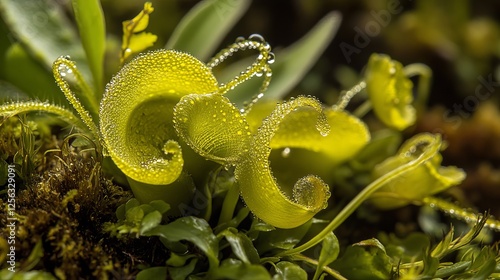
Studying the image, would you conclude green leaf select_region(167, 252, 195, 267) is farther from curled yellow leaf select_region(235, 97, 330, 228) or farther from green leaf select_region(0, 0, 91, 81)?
green leaf select_region(0, 0, 91, 81)

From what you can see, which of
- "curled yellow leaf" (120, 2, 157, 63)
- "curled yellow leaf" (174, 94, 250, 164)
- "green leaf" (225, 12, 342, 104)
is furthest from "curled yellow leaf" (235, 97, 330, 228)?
"green leaf" (225, 12, 342, 104)

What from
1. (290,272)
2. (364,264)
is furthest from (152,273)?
(364,264)

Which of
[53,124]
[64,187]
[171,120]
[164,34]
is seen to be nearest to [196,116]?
[171,120]

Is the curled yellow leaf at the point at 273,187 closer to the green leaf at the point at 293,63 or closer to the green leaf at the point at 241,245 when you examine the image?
the green leaf at the point at 241,245

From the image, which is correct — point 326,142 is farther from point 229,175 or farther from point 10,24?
point 10,24

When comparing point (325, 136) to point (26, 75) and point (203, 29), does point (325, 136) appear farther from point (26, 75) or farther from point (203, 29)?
point (26, 75)

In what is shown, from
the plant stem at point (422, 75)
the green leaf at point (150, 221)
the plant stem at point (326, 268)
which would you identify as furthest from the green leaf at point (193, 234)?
the plant stem at point (422, 75)

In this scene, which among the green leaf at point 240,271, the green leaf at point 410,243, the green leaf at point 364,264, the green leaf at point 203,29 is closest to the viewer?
the green leaf at point 240,271
